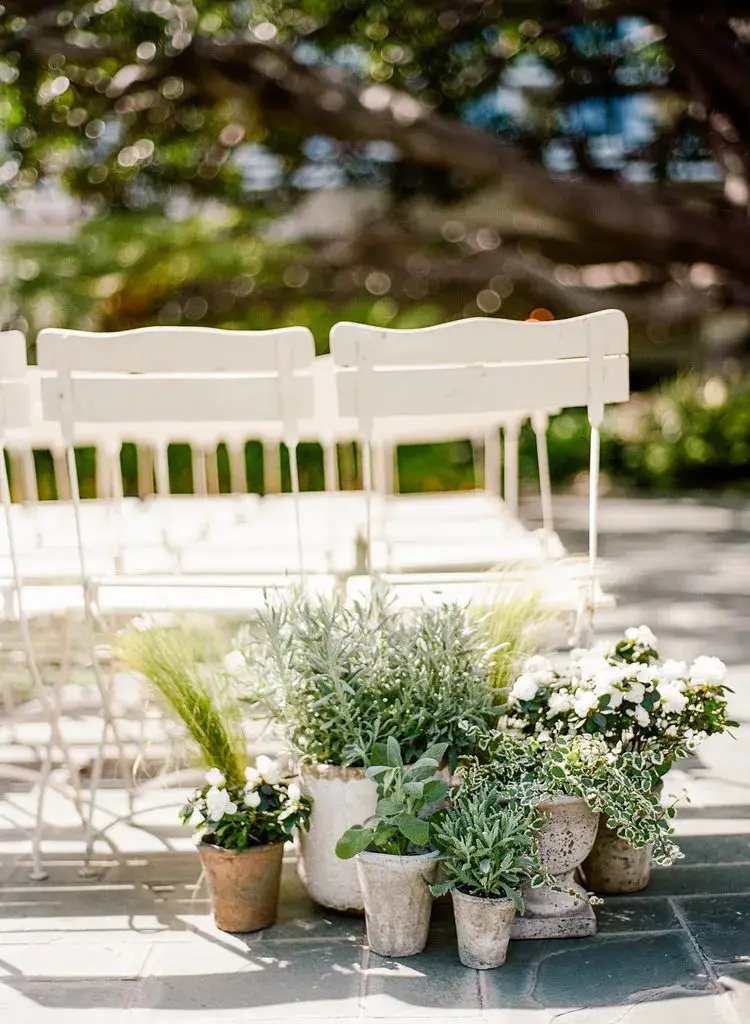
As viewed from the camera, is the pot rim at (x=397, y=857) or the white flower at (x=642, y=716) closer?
the pot rim at (x=397, y=857)

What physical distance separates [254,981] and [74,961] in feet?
1.33

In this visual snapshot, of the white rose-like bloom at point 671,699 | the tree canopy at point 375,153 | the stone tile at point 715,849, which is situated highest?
the tree canopy at point 375,153

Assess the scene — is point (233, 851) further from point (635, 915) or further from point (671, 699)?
point (671, 699)

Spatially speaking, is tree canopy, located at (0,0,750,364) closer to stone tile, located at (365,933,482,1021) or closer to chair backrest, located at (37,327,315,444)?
chair backrest, located at (37,327,315,444)

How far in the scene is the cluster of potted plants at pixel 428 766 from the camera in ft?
8.02

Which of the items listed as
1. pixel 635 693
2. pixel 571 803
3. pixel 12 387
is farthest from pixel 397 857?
pixel 12 387

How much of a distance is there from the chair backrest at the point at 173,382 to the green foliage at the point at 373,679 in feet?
1.49

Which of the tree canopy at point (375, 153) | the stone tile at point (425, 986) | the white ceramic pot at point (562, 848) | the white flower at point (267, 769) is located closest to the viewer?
the stone tile at point (425, 986)

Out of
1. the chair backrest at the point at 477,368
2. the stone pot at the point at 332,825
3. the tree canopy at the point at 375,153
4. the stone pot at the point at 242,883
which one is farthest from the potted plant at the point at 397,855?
the tree canopy at the point at 375,153

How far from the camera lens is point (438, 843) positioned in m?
2.46

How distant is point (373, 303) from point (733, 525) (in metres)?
7.56

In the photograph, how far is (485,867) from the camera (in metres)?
2.38

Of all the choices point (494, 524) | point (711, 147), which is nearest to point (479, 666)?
point (494, 524)

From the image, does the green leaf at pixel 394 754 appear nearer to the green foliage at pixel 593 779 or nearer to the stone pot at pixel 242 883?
the green foliage at pixel 593 779
